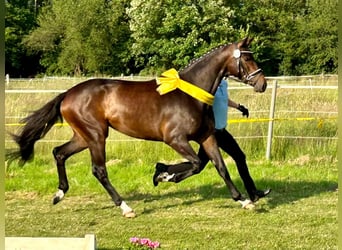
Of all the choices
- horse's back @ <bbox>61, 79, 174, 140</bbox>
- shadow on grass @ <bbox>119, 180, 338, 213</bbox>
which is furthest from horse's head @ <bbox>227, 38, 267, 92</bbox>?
shadow on grass @ <bbox>119, 180, 338, 213</bbox>

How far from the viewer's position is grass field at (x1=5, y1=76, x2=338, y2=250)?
534 centimetres

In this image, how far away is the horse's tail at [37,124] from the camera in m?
6.59

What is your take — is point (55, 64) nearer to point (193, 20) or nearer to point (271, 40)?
point (193, 20)

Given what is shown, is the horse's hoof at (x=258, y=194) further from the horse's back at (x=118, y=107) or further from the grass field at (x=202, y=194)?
the horse's back at (x=118, y=107)

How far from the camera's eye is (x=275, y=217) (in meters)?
5.96

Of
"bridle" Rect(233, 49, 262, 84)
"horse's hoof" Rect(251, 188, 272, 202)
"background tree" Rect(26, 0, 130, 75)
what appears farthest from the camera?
"background tree" Rect(26, 0, 130, 75)

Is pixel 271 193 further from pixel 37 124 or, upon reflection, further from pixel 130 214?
pixel 37 124

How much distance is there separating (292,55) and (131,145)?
91.3 ft

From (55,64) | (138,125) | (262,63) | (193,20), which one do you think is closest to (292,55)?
(262,63)

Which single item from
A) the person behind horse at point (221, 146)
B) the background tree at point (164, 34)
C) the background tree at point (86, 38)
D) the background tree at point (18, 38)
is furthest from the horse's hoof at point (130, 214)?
the background tree at point (18, 38)

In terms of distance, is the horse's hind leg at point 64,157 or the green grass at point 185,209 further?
the horse's hind leg at point 64,157

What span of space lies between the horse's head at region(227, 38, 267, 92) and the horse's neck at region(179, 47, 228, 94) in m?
0.13

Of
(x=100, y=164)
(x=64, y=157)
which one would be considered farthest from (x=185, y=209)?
(x=64, y=157)

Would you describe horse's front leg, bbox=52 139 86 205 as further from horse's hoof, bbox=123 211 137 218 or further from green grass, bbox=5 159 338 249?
horse's hoof, bbox=123 211 137 218
